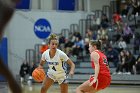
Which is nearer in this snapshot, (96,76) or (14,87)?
(14,87)

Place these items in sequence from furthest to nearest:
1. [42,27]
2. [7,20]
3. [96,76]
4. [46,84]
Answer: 1. [42,27]
2. [46,84]
3. [96,76]
4. [7,20]

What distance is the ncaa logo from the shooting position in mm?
26094

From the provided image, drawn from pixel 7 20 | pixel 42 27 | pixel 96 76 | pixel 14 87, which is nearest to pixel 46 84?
pixel 96 76

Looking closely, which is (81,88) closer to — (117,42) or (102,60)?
(102,60)

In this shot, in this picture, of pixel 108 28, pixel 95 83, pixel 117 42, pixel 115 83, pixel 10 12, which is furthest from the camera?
pixel 108 28

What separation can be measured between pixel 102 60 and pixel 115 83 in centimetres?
1112

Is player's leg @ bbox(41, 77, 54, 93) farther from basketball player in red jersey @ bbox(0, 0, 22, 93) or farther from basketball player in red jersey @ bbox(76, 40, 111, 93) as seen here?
basketball player in red jersey @ bbox(0, 0, 22, 93)

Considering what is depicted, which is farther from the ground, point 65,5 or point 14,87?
point 65,5

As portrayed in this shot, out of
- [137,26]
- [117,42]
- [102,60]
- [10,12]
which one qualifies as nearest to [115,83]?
[117,42]

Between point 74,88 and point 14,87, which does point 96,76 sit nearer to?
point 14,87

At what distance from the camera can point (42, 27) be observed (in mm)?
25891

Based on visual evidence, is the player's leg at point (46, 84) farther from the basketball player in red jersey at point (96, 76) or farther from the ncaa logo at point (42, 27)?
the ncaa logo at point (42, 27)

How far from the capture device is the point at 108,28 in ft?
84.3

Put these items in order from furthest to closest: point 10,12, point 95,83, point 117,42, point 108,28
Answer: point 108,28 < point 117,42 < point 95,83 < point 10,12
